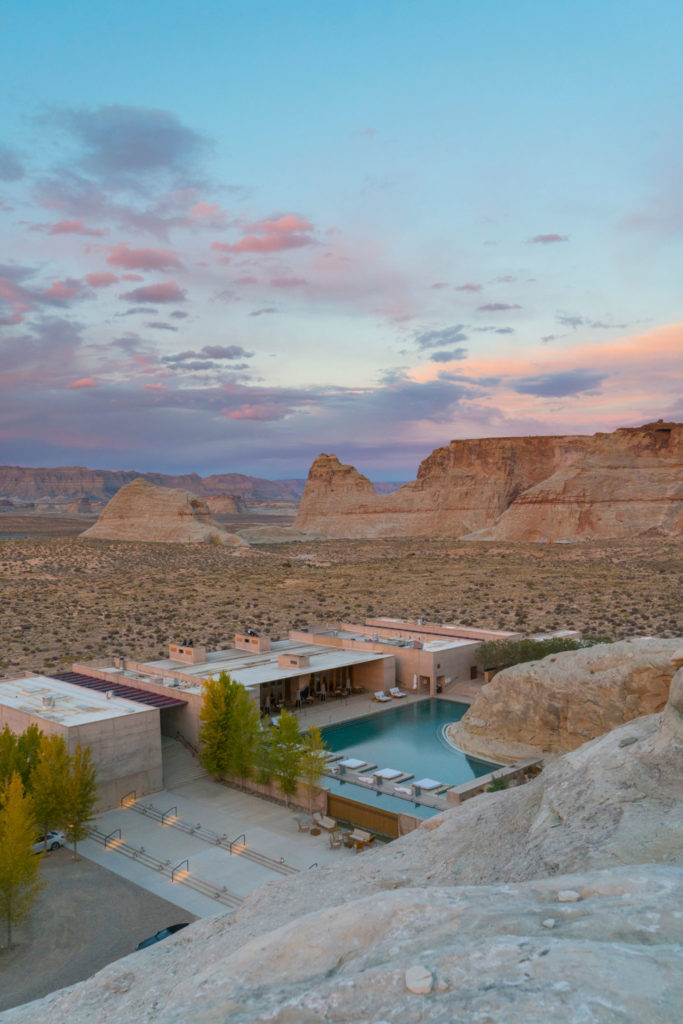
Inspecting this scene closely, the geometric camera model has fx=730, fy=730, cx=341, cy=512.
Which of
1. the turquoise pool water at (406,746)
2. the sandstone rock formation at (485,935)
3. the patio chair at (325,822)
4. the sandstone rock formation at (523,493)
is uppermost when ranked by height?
the sandstone rock formation at (523,493)

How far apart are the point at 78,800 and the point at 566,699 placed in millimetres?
20423

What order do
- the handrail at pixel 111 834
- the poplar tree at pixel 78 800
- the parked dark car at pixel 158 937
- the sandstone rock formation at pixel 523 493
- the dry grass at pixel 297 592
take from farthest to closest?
the sandstone rock formation at pixel 523 493, the dry grass at pixel 297 592, the handrail at pixel 111 834, the poplar tree at pixel 78 800, the parked dark car at pixel 158 937

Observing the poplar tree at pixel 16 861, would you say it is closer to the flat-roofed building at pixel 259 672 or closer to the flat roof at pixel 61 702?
the flat roof at pixel 61 702

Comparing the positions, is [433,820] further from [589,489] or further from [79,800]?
[589,489]

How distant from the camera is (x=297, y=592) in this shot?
257 feet

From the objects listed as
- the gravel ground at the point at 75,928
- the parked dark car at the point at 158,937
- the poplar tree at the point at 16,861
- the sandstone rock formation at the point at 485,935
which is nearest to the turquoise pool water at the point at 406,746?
the gravel ground at the point at 75,928

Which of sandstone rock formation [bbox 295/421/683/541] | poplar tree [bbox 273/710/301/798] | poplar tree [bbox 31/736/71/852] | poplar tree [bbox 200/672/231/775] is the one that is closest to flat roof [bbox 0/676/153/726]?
poplar tree [bbox 200/672/231/775]

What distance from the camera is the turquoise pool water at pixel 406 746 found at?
2783cm

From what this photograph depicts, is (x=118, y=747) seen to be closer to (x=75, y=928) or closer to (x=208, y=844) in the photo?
(x=208, y=844)

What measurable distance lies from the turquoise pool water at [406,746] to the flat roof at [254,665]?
12.3 feet

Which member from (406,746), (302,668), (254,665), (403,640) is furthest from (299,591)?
(406,746)

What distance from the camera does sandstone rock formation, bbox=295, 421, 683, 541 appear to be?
113 meters

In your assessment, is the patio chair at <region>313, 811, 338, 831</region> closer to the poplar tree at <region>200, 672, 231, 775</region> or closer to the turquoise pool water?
the turquoise pool water

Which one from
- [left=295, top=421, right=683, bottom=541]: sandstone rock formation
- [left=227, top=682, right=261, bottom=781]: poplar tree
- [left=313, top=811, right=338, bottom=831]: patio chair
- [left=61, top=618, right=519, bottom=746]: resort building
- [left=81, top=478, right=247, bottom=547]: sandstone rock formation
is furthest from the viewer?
[left=81, top=478, right=247, bottom=547]: sandstone rock formation
